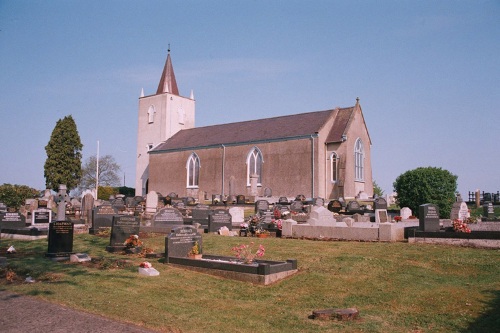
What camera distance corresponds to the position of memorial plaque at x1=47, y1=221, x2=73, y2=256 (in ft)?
42.7

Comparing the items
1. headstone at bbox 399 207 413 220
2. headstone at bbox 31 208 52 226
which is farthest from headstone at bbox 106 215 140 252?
headstone at bbox 399 207 413 220

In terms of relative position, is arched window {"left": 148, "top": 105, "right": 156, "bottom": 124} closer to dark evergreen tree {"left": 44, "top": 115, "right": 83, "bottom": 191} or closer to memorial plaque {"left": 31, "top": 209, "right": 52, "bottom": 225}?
dark evergreen tree {"left": 44, "top": 115, "right": 83, "bottom": 191}

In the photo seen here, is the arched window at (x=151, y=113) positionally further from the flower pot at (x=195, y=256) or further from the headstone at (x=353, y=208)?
the flower pot at (x=195, y=256)

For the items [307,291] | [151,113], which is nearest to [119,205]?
[307,291]

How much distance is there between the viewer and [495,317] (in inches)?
282

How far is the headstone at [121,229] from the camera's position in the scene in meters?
14.8

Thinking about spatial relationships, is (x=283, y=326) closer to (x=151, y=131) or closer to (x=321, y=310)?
(x=321, y=310)

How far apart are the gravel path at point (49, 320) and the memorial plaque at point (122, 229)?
6.66m

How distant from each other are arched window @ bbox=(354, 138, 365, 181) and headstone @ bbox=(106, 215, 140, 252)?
28.7 meters

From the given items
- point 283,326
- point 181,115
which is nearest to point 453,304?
point 283,326

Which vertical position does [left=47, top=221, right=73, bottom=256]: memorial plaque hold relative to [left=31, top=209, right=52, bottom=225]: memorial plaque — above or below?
below

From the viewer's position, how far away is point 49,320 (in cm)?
707

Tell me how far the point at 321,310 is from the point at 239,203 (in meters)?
27.8

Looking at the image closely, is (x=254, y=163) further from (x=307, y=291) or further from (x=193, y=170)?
(x=307, y=291)
